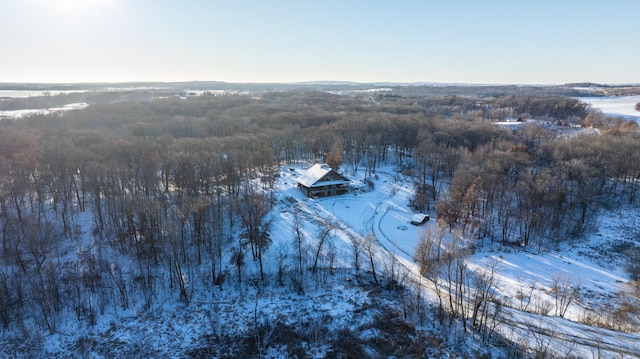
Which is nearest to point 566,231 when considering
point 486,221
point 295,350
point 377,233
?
point 486,221

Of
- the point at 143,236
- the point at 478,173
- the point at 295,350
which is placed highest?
the point at 478,173

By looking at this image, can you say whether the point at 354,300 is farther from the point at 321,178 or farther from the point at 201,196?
the point at 321,178

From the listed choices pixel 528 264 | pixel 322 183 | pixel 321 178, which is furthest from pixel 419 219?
pixel 321 178

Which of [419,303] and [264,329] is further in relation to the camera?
[419,303]

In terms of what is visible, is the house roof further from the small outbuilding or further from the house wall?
the small outbuilding

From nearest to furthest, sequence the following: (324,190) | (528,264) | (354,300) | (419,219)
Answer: (354,300)
(528,264)
(419,219)
(324,190)

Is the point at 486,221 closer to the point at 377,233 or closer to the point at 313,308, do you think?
the point at 377,233

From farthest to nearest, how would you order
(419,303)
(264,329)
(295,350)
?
1. (419,303)
2. (264,329)
3. (295,350)
